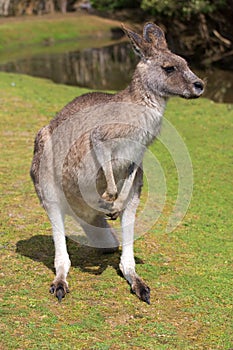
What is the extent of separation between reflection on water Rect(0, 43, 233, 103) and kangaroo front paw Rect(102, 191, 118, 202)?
37.9 ft

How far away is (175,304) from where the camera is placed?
4.36m

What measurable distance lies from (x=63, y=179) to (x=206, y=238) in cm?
184

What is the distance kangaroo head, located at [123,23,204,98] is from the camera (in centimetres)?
398

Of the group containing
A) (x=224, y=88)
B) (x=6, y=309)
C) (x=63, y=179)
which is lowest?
(x=224, y=88)

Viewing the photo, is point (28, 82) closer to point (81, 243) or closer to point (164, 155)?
point (164, 155)

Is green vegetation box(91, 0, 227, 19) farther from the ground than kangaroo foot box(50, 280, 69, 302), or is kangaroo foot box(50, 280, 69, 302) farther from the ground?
kangaroo foot box(50, 280, 69, 302)

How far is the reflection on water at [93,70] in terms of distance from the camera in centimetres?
1827

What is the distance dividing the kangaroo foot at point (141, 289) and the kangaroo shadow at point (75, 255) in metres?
0.32

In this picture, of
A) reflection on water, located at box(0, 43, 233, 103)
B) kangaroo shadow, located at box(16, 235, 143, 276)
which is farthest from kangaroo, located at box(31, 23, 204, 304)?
reflection on water, located at box(0, 43, 233, 103)

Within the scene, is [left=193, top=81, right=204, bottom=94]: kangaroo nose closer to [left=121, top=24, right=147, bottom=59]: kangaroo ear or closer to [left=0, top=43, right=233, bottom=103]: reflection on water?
[left=121, top=24, right=147, bottom=59]: kangaroo ear

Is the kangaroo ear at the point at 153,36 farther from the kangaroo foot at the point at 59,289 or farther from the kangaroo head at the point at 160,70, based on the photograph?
the kangaroo foot at the point at 59,289

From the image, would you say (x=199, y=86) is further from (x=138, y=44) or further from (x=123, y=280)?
(x=123, y=280)

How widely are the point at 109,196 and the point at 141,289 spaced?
726 mm

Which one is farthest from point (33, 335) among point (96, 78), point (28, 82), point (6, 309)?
point (96, 78)
